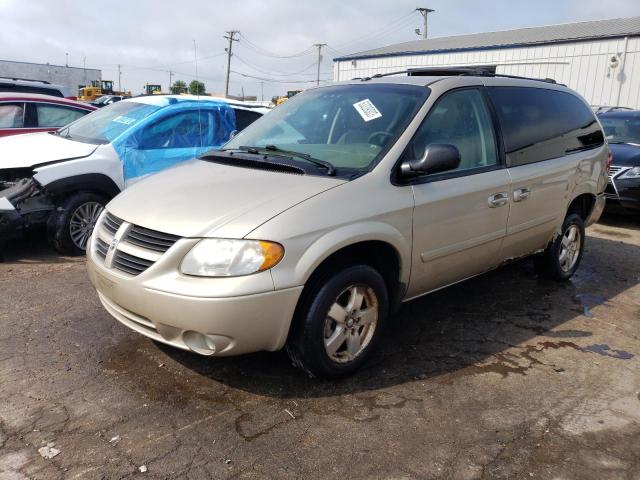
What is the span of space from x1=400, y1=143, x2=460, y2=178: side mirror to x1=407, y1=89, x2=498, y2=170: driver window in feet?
0.53

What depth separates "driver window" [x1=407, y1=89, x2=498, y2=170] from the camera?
12.1ft

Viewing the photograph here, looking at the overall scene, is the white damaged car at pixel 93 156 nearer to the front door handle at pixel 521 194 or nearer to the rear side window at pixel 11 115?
the rear side window at pixel 11 115

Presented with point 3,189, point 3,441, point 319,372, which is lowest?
point 3,441

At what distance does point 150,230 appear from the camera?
3084mm

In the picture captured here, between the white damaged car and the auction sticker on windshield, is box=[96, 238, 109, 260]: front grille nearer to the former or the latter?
the auction sticker on windshield

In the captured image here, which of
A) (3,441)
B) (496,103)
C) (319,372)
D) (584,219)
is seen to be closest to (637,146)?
(584,219)

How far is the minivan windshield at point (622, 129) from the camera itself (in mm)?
9252

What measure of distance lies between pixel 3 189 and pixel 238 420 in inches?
161

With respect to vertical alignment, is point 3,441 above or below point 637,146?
below

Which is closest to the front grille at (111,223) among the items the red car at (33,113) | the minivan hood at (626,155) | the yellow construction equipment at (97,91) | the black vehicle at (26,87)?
the red car at (33,113)

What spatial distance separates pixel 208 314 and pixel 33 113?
22.3 ft

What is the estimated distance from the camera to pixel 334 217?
10.1 feet

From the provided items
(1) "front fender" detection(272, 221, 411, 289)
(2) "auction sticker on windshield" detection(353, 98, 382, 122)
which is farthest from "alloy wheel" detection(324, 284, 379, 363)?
(2) "auction sticker on windshield" detection(353, 98, 382, 122)

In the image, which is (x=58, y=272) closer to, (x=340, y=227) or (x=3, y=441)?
(x=3, y=441)
